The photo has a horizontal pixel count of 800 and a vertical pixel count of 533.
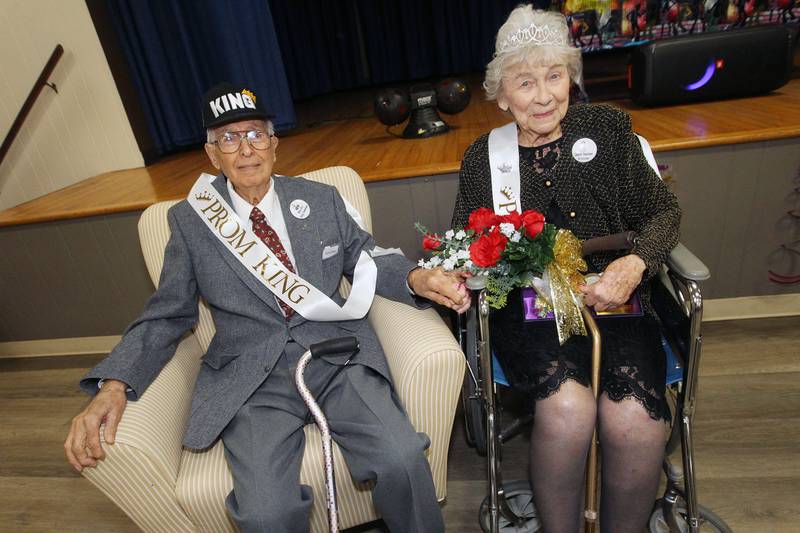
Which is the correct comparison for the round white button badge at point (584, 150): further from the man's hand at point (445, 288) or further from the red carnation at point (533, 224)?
the man's hand at point (445, 288)

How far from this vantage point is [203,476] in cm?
114

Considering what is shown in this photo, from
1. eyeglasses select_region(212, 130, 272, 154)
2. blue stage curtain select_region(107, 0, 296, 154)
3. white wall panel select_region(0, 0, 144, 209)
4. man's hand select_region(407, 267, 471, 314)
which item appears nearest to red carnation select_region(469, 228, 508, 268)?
→ man's hand select_region(407, 267, 471, 314)

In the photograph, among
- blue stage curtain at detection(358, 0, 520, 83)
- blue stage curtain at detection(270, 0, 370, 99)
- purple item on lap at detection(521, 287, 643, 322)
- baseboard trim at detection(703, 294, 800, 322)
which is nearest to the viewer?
purple item on lap at detection(521, 287, 643, 322)

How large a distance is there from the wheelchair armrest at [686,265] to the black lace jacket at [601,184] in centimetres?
12

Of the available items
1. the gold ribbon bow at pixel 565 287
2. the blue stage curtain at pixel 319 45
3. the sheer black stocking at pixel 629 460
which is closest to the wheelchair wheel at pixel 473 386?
the gold ribbon bow at pixel 565 287

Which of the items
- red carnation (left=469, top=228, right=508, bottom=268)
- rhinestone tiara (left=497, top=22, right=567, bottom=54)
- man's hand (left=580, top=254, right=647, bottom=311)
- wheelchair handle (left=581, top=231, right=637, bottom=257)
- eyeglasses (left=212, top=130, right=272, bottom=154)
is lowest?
man's hand (left=580, top=254, right=647, bottom=311)

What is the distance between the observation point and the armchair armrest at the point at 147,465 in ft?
3.52

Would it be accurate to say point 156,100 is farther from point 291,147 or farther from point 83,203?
point 83,203

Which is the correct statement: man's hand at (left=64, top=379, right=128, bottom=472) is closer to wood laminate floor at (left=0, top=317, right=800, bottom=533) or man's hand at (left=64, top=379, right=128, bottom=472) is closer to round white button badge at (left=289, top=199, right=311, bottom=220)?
round white button badge at (left=289, top=199, right=311, bottom=220)

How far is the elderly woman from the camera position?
1146 mm

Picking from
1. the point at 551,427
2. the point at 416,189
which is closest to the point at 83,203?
the point at 416,189

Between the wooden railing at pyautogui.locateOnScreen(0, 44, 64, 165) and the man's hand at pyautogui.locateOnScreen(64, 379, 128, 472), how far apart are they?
8.48 ft

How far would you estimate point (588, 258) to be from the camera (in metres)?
1.39

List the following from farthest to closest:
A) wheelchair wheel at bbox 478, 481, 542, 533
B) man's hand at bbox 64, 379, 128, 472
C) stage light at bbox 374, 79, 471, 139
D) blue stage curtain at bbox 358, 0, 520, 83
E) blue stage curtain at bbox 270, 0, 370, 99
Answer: blue stage curtain at bbox 270, 0, 370, 99, blue stage curtain at bbox 358, 0, 520, 83, stage light at bbox 374, 79, 471, 139, wheelchair wheel at bbox 478, 481, 542, 533, man's hand at bbox 64, 379, 128, 472
